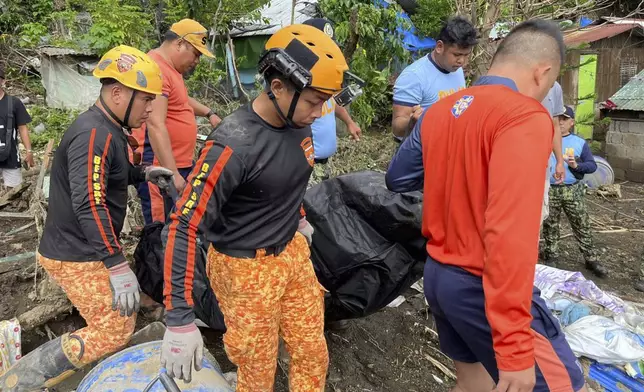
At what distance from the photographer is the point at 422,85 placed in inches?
163

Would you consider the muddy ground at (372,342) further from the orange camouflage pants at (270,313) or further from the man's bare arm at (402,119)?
the man's bare arm at (402,119)

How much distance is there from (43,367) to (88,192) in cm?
97

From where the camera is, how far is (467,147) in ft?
6.24

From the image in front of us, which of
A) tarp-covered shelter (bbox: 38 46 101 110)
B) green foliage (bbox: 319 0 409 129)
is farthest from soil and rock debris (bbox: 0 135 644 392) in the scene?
tarp-covered shelter (bbox: 38 46 101 110)

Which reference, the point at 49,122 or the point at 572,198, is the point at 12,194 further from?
the point at 572,198

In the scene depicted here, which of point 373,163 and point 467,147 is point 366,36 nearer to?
point 373,163

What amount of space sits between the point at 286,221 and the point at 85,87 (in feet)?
35.7

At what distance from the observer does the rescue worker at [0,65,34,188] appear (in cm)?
569

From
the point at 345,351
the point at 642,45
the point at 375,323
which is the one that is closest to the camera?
the point at 345,351

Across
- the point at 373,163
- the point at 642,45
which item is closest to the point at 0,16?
the point at 373,163

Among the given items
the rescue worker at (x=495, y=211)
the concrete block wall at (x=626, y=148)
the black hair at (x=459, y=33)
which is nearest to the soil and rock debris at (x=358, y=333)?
the rescue worker at (x=495, y=211)

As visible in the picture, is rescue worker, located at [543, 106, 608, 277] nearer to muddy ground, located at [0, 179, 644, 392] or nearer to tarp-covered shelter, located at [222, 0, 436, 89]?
muddy ground, located at [0, 179, 644, 392]

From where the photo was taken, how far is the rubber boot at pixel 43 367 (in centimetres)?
266

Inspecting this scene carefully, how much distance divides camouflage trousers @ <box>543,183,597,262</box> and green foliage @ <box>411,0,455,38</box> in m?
7.85
